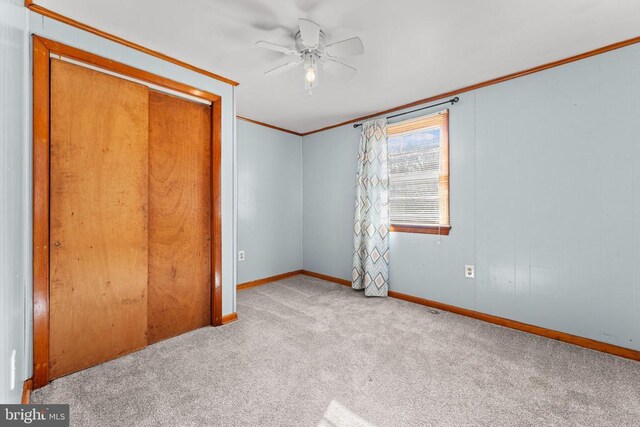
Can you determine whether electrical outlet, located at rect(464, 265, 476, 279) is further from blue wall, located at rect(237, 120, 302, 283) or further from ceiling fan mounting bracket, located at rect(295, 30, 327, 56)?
blue wall, located at rect(237, 120, 302, 283)

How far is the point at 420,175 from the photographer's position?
128 inches

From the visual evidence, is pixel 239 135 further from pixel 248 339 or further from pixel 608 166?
pixel 608 166

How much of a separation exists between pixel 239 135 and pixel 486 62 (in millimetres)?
2930

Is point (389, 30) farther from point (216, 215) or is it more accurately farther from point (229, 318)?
point (229, 318)

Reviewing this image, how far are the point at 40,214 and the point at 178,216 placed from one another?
885 mm

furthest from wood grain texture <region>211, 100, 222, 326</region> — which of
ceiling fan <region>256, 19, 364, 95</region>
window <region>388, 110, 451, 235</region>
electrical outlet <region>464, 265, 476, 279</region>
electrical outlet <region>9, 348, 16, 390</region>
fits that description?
electrical outlet <region>464, 265, 476, 279</region>

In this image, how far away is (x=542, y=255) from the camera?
2.45 metres

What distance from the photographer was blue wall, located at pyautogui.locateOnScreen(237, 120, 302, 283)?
12.8ft

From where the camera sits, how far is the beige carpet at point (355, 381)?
150 centimetres

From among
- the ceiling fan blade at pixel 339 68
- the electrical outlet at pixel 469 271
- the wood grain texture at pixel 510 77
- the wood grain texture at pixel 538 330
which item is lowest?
the wood grain texture at pixel 538 330

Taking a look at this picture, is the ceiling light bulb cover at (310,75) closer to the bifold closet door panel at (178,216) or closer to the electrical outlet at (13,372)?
the bifold closet door panel at (178,216)

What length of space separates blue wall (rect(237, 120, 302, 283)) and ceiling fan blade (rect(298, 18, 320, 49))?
2319 mm

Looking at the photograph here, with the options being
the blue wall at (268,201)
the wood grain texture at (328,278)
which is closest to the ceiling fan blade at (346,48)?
the blue wall at (268,201)

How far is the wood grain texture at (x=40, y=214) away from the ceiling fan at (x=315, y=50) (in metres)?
1.36
